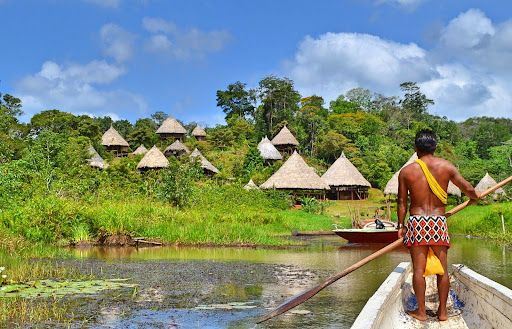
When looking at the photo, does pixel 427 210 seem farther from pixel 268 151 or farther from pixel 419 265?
pixel 268 151

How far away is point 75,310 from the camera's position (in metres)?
7.66

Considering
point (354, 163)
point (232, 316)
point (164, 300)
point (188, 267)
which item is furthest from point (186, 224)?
point (354, 163)

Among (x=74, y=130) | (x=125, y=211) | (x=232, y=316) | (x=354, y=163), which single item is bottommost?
(x=232, y=316)

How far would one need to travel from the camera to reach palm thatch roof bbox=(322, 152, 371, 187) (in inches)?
1384

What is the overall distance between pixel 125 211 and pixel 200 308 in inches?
432

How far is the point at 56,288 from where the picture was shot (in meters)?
9.08

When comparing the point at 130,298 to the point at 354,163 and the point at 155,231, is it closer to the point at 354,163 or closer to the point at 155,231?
the point at 155,231

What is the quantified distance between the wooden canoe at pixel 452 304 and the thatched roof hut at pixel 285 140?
37.3 m

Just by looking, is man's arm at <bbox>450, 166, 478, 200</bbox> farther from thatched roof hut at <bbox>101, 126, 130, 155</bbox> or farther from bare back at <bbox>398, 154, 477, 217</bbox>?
thatched roof hut at <bbox>101, 126, 130, 155</bbox>

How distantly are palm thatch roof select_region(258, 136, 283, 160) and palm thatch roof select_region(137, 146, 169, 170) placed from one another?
6884mm

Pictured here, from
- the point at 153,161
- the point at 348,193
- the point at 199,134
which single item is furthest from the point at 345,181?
the point at 199,134

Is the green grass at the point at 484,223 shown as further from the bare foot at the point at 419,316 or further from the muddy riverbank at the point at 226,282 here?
the bare foot at the point at 419,316

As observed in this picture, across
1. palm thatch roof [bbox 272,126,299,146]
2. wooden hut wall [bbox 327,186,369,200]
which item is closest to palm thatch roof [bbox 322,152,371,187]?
wooden hut wall [bbox 327,186,369,200]

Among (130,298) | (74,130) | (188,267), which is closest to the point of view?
(130,298)
